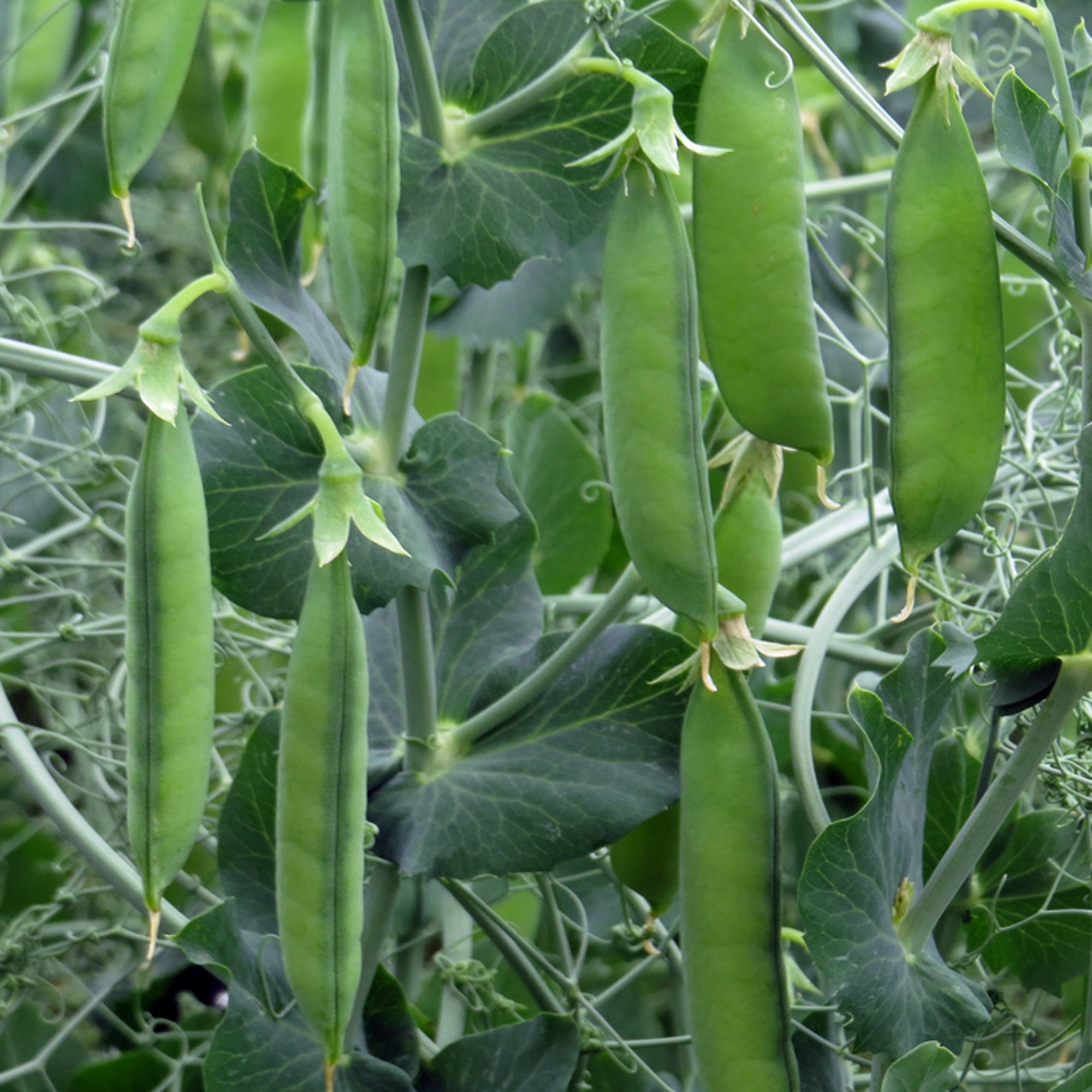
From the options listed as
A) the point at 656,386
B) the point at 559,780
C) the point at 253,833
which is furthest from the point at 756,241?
the point at 253,833

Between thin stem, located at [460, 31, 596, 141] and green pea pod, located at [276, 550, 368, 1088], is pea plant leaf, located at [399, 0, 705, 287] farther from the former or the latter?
green pea pod, located at [276, 550, 368, 1088]

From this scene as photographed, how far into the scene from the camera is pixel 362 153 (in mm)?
487

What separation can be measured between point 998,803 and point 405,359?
33 cm

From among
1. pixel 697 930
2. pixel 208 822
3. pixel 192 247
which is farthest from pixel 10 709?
pixel 192 247

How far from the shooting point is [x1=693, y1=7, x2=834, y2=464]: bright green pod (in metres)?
0.49

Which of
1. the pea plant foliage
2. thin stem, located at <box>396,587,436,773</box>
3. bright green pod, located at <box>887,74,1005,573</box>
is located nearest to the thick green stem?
the pea plant foliage

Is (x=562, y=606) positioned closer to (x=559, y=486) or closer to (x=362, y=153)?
(x=559, y=486)

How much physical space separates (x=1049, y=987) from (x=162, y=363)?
1.86ft

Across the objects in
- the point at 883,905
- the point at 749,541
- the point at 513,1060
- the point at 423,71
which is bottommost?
the point at 513,1060

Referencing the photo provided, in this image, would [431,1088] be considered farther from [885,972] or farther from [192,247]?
[192,247]

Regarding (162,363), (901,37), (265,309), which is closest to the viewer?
(162,363)

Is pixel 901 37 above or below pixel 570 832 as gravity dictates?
above

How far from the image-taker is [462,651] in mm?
700

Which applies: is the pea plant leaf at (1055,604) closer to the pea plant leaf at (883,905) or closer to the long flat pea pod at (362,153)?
the pea plant leaf at (883,905)
